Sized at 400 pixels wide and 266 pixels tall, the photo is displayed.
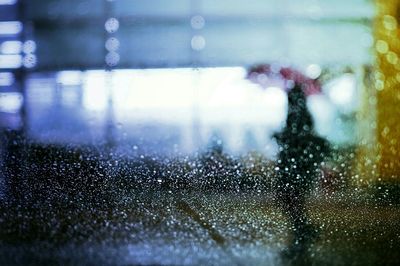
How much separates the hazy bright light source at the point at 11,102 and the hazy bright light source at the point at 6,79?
0.17 m

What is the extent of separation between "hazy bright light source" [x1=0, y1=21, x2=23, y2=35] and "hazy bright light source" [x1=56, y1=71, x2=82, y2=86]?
3.54 ft

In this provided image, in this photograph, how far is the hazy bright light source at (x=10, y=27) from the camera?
8148mm

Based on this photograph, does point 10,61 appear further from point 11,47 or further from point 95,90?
point 95,90

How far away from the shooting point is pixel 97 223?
2.89m

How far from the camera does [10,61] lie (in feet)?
26.8

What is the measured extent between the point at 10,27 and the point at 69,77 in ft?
4.40

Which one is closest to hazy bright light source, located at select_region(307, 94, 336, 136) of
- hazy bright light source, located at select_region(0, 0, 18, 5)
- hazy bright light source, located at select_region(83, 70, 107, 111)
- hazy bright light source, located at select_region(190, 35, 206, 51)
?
hazy bright light source, located at select_region(190, 35, 206, 51)

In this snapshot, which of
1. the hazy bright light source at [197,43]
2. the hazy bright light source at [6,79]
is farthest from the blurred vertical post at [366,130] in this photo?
the hazy bright light source at [6,79]

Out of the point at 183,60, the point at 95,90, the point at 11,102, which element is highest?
the point at 183,60

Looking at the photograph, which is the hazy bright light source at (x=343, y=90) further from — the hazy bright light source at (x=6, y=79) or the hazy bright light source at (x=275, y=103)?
the hazy bright light source at (x=6, y=79)

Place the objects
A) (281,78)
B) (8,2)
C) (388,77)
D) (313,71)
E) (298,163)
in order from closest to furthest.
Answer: (298,163) < (388,77) < (281,78) < (313,71) < (8,2)

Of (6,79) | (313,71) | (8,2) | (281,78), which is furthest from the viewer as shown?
(8,2)

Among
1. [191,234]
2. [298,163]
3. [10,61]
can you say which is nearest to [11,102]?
[10,61]

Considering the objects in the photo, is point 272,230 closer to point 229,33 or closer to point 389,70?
point 389,70
